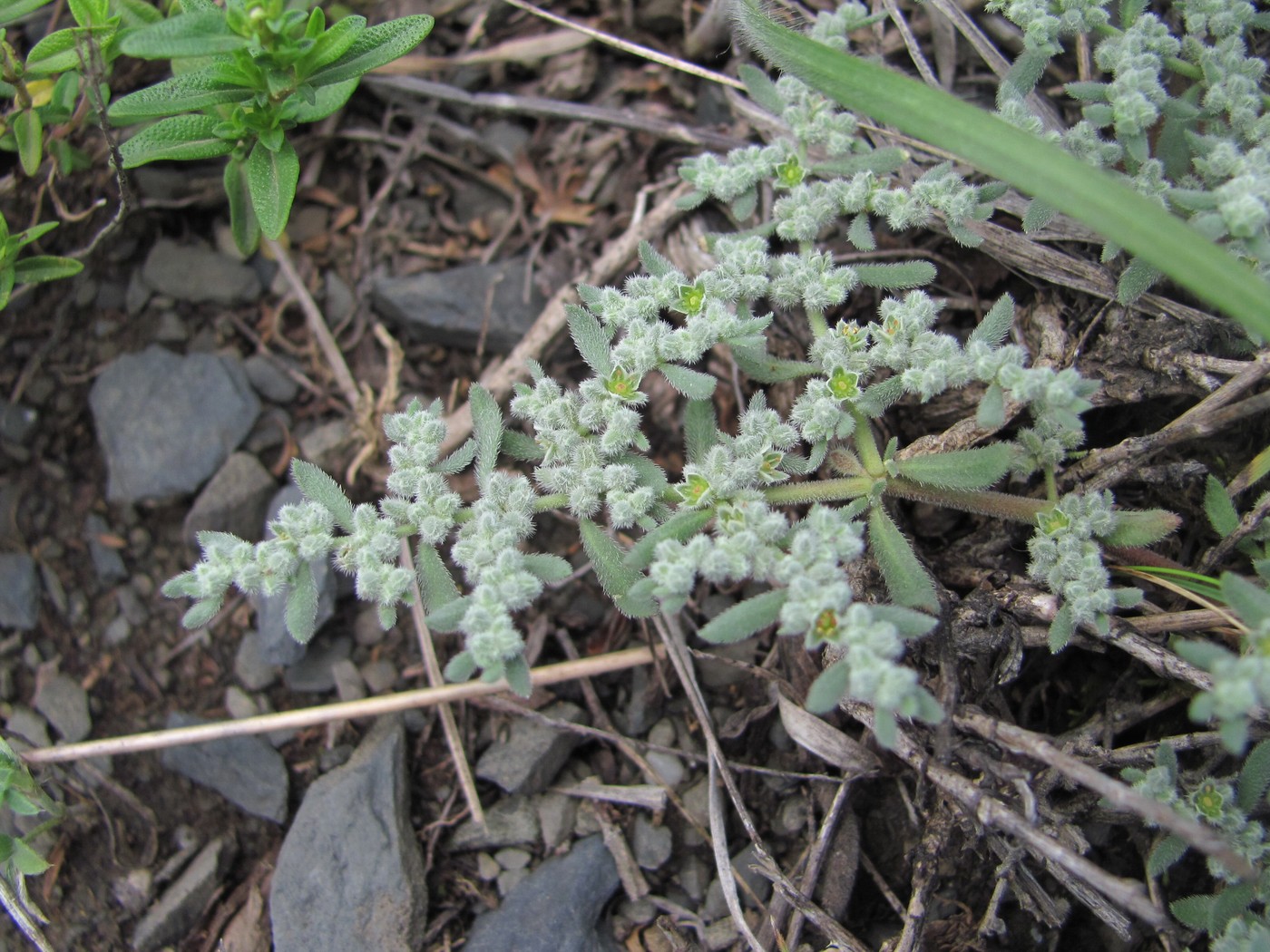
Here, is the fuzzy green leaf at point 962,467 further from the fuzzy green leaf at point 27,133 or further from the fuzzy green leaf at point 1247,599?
the fuzzy green leaf at point 27,133

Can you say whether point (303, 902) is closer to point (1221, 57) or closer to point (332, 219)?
point (332, 219)

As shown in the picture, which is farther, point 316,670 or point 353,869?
point 316,670

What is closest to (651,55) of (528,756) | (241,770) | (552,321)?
(552,321)

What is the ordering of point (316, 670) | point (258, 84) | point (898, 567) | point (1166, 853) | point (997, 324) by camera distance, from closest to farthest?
point (1166, 853) → point (898, 567) → point (997, 324) → point (258, 84) → point (316, 670)

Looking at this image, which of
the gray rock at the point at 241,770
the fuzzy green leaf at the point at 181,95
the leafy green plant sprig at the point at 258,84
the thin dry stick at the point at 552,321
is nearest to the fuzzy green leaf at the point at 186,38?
the leafy green plant sprig at the point at 258,84

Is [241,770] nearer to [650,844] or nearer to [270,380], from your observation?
[650,844]

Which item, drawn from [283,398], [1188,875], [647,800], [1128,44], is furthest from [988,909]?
[283,398]
